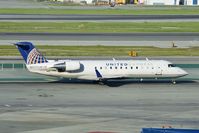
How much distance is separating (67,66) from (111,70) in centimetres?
393

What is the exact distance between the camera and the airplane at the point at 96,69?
2096 inches

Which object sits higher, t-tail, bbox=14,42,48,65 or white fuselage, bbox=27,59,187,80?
t-tail, bbox=14,42,48,65

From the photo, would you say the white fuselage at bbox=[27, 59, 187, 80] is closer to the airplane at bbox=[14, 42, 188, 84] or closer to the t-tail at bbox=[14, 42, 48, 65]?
the airplane at bbox=[14, 42, 188, 84]

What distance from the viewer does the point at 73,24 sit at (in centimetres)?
11488

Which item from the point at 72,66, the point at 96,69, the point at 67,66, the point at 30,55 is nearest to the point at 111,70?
the point at 96,69

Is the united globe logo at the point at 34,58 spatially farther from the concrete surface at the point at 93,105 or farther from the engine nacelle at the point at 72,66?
the engine nacelle at the point at 72,66

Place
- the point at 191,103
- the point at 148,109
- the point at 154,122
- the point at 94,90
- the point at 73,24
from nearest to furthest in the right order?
1. the point at 154,122
2. the point at 148,109
3. the point at 191,103
4. the point at 94,90
5. the point at 73,24

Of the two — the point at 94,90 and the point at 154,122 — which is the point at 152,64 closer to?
the point at 94,90

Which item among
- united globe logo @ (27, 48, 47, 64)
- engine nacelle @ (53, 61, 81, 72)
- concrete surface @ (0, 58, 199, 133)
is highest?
united globe logo @ (27, 48, 47, 64)

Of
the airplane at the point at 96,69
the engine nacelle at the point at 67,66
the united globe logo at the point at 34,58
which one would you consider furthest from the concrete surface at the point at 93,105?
the united globe logo at the point at 34,58

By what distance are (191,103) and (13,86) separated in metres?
16.0

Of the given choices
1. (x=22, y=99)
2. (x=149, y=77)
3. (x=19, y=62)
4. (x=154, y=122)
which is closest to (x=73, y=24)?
(x=19, y=62)

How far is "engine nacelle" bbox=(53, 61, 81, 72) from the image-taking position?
52938 millimetres

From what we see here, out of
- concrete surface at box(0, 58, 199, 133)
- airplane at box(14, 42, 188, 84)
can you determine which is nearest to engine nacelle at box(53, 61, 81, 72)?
airplane at box(14, 42, 188, 84)
